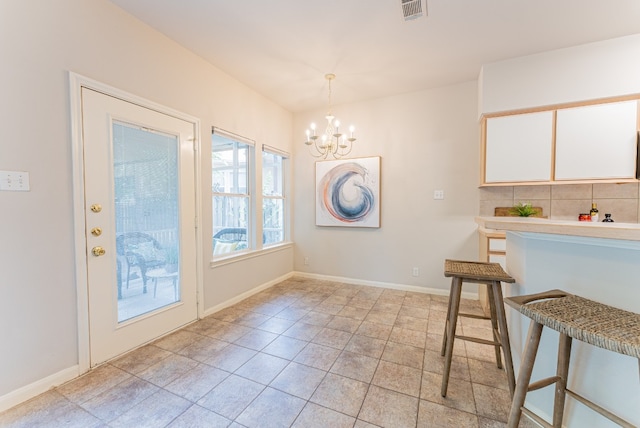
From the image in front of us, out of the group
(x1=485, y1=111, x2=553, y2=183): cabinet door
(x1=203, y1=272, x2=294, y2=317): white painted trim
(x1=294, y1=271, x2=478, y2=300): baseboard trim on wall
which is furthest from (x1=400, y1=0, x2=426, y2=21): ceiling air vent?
(x1=203, y1=272, x2=294, y2=317): white painted trim

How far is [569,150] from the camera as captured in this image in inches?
105

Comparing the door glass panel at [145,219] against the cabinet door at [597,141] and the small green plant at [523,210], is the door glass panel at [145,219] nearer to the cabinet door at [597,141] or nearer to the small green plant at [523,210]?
the small green plant at [523,210]

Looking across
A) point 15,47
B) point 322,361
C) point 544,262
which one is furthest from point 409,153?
point 15,47

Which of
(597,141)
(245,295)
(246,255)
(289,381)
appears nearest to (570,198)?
(597,141)

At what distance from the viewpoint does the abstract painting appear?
3.81 metres

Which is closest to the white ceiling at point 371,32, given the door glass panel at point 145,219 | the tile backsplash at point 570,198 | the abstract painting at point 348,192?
the door glass panel at point 145,219

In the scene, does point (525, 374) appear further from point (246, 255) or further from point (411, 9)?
point (246, 255)

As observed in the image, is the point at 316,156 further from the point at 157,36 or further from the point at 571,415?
the point at 571,415

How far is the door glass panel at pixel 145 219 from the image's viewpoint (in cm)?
210

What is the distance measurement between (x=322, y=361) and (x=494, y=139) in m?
2.94

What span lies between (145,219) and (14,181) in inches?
31.5

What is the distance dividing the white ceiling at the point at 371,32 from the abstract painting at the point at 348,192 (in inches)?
48.3

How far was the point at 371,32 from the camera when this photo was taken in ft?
7.66

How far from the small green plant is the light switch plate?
4.37m
